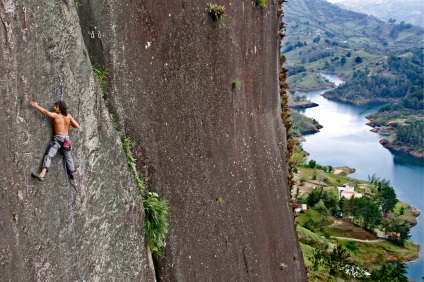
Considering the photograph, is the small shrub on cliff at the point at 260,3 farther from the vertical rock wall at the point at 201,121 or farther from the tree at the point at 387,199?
the tree at the point at 387,199

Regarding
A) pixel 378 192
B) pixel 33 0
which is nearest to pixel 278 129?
pixel 33 0

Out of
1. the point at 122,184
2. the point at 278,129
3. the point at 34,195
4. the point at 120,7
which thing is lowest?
the point at 278,129

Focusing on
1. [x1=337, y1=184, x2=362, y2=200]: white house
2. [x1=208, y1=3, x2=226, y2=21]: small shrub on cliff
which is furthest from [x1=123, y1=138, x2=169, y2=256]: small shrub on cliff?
[x1=337, y1=184, x2=362, y2=200]: white house

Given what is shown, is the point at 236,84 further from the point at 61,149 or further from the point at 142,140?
the point at 61,149

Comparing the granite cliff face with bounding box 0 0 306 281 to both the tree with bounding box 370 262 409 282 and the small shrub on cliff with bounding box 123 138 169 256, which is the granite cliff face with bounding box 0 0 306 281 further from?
the tree with bounding box 370 262 409 282

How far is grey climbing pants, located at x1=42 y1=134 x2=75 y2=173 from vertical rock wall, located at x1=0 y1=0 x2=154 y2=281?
10 cm

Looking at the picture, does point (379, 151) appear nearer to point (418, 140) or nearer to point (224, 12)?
point (418, 140)

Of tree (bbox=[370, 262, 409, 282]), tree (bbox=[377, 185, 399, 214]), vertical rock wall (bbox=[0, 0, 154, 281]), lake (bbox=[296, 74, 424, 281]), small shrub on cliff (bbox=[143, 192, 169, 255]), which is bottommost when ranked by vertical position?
lake (bbox=[296, 74, 424, 281])

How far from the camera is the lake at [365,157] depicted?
380 ft

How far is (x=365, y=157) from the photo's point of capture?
138750 mm

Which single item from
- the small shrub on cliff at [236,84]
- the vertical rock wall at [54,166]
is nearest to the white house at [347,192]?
the small shrub on cliff at [236,84]

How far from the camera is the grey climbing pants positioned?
245 inches

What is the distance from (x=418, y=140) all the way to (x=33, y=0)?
549ft

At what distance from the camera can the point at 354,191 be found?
108 metres
